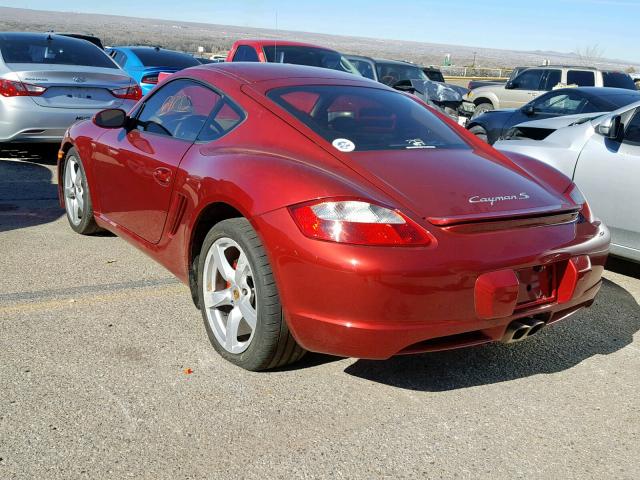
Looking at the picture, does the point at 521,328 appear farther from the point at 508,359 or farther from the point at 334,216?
the point at 334,216

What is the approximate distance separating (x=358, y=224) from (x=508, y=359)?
1.35 m

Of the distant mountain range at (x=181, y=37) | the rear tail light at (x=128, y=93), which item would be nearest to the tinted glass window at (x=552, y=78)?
the rear tail light at (x=128, y=93)

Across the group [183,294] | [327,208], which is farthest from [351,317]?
[183,294]

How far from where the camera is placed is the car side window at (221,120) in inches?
143

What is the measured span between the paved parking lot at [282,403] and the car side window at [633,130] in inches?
60.1

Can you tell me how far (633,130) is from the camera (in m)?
5.15

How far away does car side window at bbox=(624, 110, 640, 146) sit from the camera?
16.8ft

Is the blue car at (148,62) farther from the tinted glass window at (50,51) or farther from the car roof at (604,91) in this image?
the car roof at (604,91)

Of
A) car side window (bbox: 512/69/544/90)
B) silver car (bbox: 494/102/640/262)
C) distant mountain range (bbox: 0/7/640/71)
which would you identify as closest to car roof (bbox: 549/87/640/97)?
silver car (bbox: 494/102/640/262)

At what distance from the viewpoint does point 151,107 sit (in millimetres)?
4438

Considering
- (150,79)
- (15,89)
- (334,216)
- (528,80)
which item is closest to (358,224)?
(334,216)

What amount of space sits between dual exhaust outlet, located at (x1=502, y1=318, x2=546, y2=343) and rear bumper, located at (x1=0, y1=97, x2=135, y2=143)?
612cm

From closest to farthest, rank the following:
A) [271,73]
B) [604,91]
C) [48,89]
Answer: [271,73] < [48,89] < [604,91]

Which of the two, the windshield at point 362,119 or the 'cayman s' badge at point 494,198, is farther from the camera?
the windshield at point 362,119
